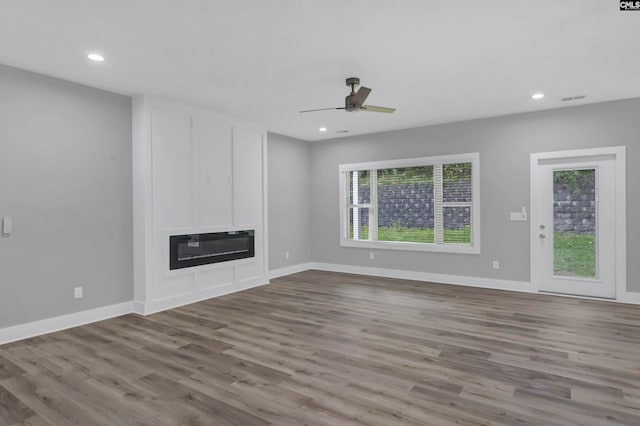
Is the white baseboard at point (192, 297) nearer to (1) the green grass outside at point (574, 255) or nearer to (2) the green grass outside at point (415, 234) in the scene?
(2) the green grass outside at point (415, 234)

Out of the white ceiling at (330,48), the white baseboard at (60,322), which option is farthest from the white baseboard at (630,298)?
the white baseboard at (60,322)

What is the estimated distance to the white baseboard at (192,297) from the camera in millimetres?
4477

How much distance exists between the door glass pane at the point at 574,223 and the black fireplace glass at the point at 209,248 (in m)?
4.61

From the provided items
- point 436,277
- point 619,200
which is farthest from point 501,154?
point 436,277

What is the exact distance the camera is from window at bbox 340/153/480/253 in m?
6.05

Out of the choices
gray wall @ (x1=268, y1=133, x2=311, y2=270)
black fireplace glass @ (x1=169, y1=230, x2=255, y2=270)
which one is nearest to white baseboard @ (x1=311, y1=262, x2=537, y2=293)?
gray wall @ (x1=268, y1=133, x2=311, y2=270)

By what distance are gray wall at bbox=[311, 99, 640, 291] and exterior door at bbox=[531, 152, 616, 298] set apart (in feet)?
0.55

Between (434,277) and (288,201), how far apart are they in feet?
10.1

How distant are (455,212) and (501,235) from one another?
80 cm

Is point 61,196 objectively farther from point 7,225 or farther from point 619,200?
point 619,200

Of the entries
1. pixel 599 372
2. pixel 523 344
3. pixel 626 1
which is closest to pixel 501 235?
pixel 523 344

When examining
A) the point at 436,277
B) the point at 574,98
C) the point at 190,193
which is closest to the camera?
the point at 574,98

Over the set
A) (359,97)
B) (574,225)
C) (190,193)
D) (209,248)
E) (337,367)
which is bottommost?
(337,367)

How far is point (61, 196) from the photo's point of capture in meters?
3.93
